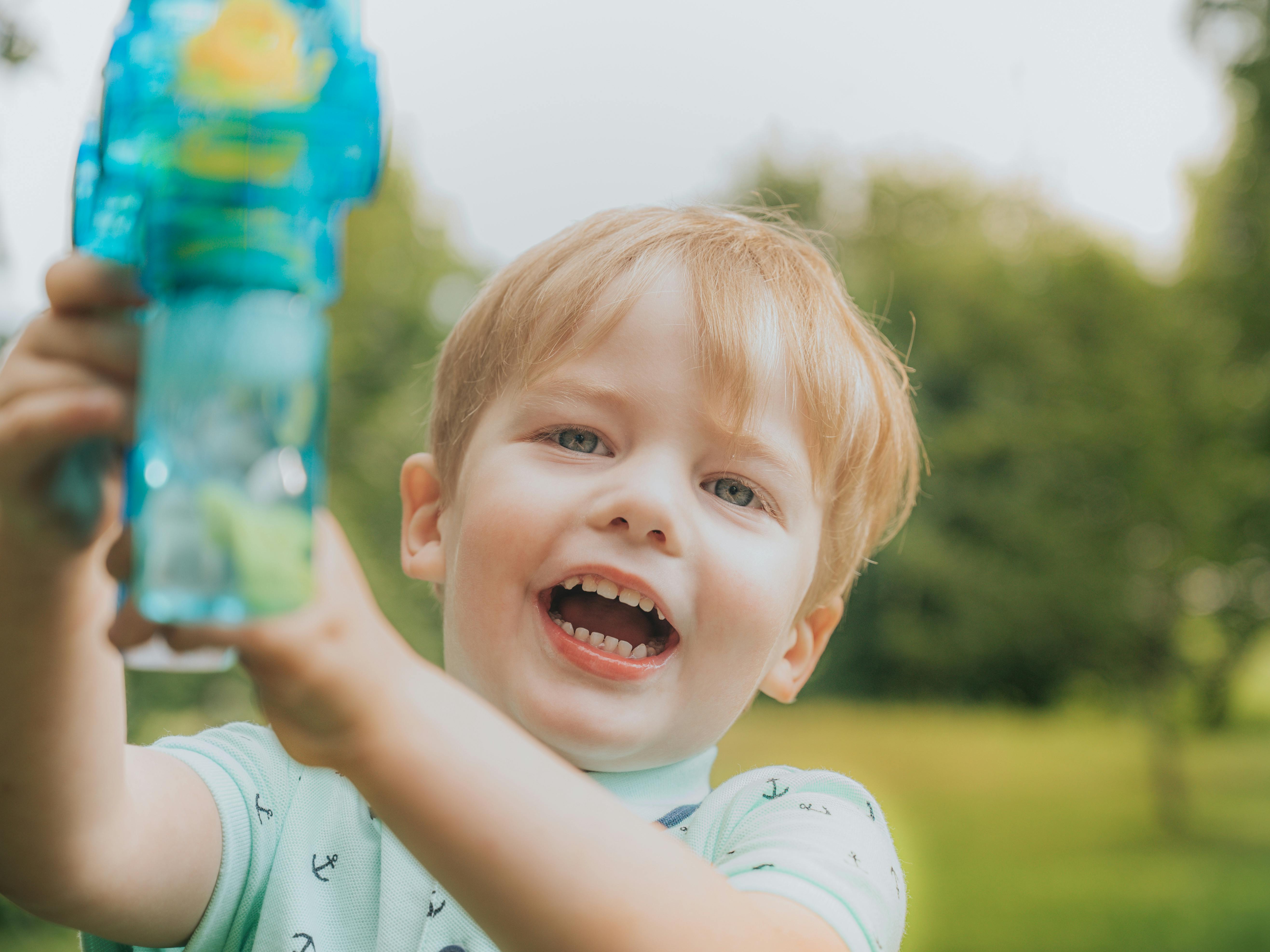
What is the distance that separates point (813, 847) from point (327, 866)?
0.53 m

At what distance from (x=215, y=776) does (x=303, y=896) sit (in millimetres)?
157

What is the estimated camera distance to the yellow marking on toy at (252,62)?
0.54 m

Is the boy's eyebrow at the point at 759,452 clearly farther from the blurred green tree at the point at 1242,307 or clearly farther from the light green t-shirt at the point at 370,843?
the blurred green tree at the point at 1242,307

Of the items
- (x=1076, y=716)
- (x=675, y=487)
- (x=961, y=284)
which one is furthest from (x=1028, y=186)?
(x=675, y=487)

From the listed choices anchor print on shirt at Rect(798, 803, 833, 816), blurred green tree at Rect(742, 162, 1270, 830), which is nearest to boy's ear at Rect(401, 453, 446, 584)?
anchor print on shirt at Rect(798, 803, 833, 816)

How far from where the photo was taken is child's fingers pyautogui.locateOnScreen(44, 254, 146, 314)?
65cm

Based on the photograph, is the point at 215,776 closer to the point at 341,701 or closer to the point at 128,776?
the point at 128,776

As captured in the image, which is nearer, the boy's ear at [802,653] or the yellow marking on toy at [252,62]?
the yellow marking on toy at [252,62]

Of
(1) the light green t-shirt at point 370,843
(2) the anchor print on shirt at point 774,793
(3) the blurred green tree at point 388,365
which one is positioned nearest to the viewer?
(1) the light green t-shirt at point 370,843

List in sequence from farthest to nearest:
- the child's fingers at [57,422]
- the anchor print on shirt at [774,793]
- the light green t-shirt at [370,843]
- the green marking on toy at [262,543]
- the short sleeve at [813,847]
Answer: the anchor print on shirt at [774,793], the light green t-shirt at [370,843], the short sleeve at [813,847], the child's fingers at [57,422], the green marking on toy at [262,543]

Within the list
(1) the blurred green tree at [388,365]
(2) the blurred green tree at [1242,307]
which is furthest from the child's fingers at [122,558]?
(2) the blurred green tree at [1242,307]

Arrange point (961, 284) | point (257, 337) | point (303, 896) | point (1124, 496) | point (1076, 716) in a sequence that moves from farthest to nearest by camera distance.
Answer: point (961, 284), point (1076, 716), point (1124, 496), point (303, 896), point (257, 337)

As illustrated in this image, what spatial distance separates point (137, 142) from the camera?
568mm

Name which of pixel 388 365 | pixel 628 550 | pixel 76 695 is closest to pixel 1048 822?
pixel 388 365
